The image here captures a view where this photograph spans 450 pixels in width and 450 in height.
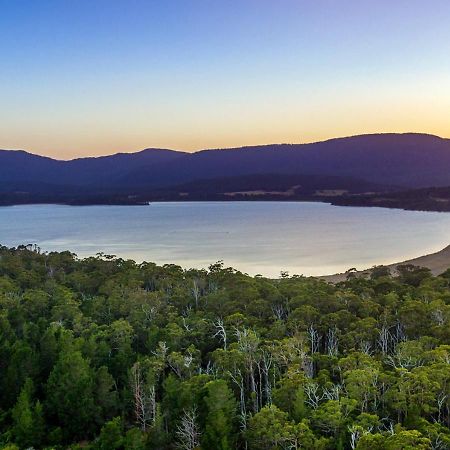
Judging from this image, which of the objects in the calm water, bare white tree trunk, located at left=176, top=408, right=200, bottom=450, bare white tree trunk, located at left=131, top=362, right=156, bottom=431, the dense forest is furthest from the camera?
the calm water

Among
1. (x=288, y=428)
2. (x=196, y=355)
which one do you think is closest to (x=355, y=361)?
(x=288, y=428)

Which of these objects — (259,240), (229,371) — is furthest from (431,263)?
(229,371)

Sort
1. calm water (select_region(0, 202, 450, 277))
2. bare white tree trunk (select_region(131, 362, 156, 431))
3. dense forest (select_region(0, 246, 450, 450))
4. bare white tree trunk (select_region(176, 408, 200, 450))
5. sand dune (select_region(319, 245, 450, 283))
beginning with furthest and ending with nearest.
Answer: calm water (select_region(0, 202, 450, 277)) → sand dune (select_region(319, 245, 450, 283)) → bare white tree trunk (select_region(131, 362, 156, 431)) → bare white tree trunk (select_region(176, 408, 200, 450)) → dense forest (select_region(0, 246, 450, 450))

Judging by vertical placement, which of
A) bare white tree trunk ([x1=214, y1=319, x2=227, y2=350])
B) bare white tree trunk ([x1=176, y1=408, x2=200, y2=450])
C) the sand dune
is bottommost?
the sand dune

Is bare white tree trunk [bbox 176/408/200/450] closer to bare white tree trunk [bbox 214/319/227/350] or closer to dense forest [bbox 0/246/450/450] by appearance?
dense forest [bbox 0/246/450/450]

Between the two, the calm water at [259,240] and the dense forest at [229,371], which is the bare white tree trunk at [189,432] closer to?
the dense forest at [229,371]

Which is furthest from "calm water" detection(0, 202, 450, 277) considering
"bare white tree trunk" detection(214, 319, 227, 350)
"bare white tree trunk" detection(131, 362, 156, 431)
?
Result: "bare white tree trunk" detection(131, 362, 156, 431)

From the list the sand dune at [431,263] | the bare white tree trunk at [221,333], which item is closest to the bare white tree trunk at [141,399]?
the bare white tree trunk at [221,333]
